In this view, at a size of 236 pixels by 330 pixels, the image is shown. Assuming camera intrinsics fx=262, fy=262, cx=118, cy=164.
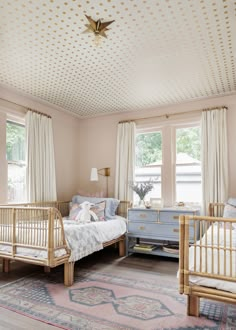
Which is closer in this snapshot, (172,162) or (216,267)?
(216,267)

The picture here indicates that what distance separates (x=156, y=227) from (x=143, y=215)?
274 millimetres

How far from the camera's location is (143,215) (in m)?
4.11

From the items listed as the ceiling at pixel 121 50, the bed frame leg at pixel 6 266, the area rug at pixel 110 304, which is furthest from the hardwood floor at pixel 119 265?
the ceiling at pixel 121 50

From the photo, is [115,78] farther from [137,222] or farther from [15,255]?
[15,255]

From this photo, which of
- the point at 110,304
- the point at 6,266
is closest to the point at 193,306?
the point at 110,304

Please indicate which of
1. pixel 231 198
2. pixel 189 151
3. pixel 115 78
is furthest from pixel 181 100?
pixel 231 198

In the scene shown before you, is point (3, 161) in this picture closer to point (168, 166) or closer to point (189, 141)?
point (168, 166)

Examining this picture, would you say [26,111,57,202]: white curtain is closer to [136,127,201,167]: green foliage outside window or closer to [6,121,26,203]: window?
[6,121,26,203]: window

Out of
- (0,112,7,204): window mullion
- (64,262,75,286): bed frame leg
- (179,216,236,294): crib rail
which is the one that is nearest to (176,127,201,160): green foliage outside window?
(179,216,236,294): crib rail

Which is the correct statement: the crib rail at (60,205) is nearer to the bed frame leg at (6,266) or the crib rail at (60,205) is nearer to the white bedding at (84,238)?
the white bedding at (84,238)

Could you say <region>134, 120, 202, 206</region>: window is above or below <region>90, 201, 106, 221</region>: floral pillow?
above

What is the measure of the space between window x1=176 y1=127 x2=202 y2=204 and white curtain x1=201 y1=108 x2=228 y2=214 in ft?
0.69

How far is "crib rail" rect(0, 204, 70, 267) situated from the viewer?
2.64 m

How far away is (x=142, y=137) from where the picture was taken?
4.85m
